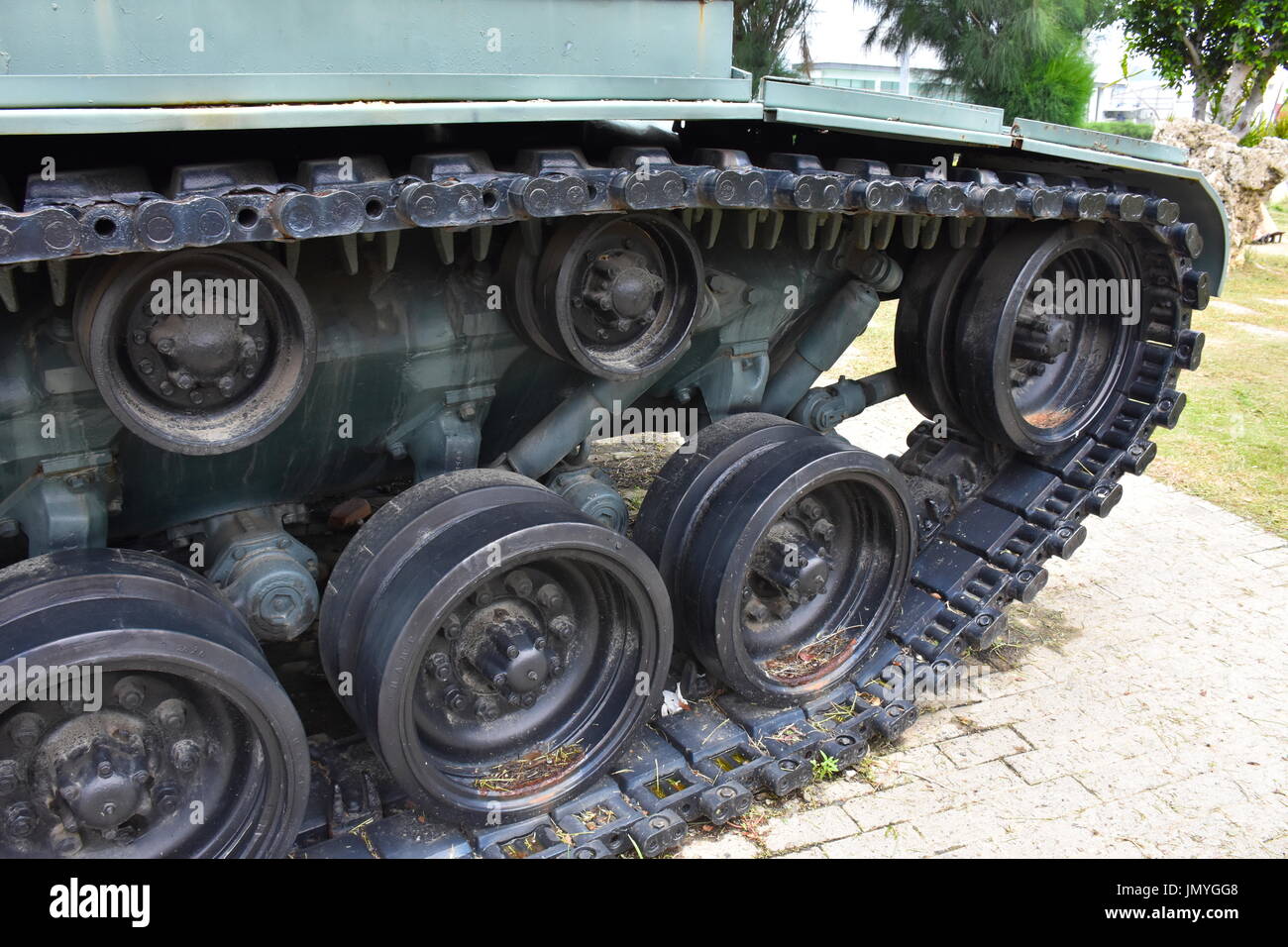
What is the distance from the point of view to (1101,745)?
3.98m

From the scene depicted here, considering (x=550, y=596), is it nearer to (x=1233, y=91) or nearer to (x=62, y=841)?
(x=62, y=841)

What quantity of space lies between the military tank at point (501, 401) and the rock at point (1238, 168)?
11579mm

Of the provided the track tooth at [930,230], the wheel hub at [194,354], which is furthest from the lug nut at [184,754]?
the track tooth at [930,230]

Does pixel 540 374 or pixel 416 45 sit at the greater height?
pixel 416 45

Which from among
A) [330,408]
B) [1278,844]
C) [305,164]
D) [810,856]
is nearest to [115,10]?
[305,164]

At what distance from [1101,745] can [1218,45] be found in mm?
18306

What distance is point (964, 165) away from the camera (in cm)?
423

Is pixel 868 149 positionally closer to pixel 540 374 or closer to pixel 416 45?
pixel 540 374

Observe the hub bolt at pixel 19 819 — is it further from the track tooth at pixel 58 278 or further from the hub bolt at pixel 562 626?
the hub bolt at pixel 562 626

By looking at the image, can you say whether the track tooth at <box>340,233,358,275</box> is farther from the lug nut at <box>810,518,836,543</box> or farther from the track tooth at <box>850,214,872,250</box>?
the lug nut at <box>810,518,836,543</box>

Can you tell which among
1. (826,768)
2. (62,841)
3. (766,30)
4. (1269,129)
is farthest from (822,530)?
(1269,129)

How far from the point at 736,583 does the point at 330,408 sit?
1.41 meters

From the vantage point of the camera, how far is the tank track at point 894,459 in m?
2.46

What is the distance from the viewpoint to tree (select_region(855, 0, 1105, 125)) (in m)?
13.2
